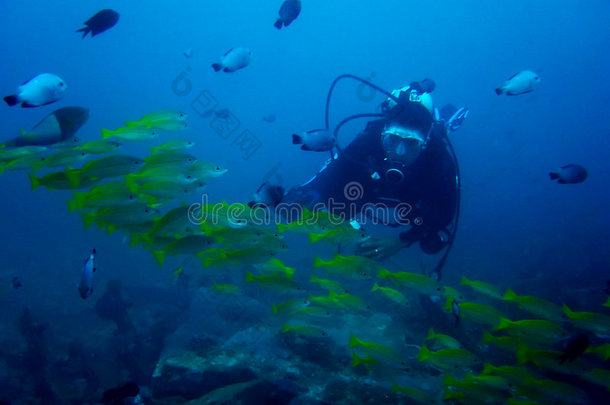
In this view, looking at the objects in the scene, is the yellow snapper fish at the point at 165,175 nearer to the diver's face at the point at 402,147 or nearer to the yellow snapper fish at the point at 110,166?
the yellow snapper fish at the point at 110,166

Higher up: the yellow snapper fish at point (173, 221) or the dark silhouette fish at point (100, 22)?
the dark silhouette fish at point (100, 22)

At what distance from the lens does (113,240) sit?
24.7 metres

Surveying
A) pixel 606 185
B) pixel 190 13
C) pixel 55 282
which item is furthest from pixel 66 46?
pixel 606 185

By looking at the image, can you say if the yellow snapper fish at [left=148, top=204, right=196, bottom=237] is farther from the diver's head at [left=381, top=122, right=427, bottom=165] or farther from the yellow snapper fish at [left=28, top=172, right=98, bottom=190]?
the diver's head at [left=381, top=122, right=427, bottom=165]

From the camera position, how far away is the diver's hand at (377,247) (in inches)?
163

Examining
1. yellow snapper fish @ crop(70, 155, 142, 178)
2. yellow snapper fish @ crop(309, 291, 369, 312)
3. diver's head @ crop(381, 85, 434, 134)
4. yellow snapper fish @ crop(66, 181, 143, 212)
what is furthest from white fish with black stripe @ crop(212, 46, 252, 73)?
yellow snapper fish @ crop(309, 291, 369, 312)

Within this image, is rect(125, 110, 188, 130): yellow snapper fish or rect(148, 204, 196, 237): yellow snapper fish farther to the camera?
rect(125, 110, 188, 130): yellow snapper fish

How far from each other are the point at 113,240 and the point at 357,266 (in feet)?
84.9

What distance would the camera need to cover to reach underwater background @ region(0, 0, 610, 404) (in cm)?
703

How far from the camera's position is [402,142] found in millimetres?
4836

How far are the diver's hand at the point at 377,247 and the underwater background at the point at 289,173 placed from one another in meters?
1.45

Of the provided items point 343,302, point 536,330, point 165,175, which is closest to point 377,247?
point 343,302

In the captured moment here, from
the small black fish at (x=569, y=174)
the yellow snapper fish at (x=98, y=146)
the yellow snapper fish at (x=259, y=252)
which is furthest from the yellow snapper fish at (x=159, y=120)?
the small black fish at (x=569, y=174)

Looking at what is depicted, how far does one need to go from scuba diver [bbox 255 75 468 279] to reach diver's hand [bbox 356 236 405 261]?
1cm
